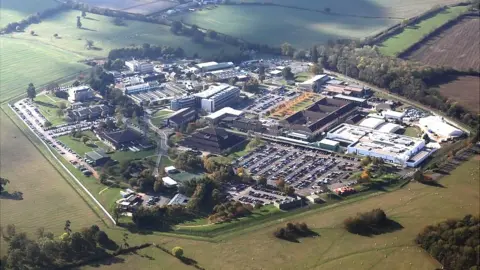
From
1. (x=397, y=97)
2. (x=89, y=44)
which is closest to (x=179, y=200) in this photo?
(x=397, y=97)

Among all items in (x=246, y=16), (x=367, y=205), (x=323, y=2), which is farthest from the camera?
(x=323, y=2)

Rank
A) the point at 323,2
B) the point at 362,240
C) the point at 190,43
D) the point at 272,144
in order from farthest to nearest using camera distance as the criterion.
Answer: the point at 323,2
the point at 190,43
the point at 272,144
the point at 362,240

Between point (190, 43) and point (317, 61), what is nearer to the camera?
point (317, 61)

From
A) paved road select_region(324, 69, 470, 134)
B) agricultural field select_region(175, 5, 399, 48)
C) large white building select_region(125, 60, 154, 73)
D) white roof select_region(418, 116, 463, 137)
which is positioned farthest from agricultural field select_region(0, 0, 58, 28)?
white roof select_region(418, 116, 463, 137)

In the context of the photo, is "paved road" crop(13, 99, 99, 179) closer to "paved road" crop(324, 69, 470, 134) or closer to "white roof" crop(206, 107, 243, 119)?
"white roof" crop(206, 107, 243, 119)

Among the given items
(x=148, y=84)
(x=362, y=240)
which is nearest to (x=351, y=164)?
(x=362, y=240)

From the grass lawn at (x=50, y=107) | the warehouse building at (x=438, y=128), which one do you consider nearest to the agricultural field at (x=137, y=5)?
the grass lawn at (x=50, y=107)

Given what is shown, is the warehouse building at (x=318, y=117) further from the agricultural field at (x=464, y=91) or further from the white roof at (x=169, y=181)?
the white roof at (x=169, y=181)

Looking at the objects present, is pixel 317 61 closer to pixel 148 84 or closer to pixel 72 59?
pixel 148 84
